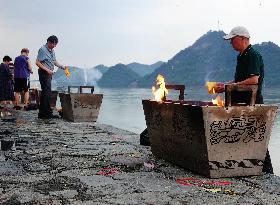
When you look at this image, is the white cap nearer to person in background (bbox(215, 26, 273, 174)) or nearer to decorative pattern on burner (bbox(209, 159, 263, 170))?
person in background (bbox(215, 26, 273, 174))

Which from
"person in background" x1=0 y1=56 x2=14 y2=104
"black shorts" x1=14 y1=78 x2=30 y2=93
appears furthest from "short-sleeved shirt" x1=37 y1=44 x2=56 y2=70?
"person in background" x1=0 y1=56 x2=14 y2=104

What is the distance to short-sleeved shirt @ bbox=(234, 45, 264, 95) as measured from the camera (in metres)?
4.96

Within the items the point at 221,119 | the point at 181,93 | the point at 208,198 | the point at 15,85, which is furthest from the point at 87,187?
the point at 15,85

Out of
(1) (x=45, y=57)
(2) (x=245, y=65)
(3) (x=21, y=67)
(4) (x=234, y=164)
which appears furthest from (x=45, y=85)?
(4) (x=234, y=164)

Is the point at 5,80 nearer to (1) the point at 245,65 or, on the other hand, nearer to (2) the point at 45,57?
(2) the point at 45,57

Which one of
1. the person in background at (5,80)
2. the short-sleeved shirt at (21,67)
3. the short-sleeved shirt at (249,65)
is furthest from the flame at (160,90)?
the person in background at (5,80)

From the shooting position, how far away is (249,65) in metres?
5.01

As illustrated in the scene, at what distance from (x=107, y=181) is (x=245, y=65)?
2.39 m

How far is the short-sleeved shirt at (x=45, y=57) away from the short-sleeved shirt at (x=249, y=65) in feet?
23.7

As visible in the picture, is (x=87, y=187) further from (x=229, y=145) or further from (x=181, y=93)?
(x=181, y=93)

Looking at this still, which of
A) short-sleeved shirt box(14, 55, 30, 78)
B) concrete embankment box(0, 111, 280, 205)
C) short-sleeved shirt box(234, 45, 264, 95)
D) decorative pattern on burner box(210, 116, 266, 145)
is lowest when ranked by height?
concrete embankment box(0, 111, 280, 205)

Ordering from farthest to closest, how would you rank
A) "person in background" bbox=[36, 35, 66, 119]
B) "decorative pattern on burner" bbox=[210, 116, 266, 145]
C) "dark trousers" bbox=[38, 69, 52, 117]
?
"dark trousers" bbox=[38, 69, 52, 117] → "person in background" bbox=[36, 35, 66, 119] → "decorative pattern on burner" bbox=[210, 116, 266, 145]

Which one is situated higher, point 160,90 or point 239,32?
point 239,32

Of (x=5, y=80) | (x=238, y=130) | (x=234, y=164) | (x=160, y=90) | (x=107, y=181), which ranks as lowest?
(x=107, y=181)
